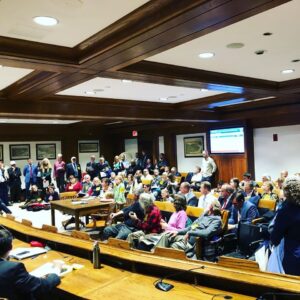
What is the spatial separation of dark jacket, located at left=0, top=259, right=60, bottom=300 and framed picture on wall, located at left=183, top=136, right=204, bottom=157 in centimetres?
1071

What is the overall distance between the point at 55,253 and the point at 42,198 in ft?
25.7

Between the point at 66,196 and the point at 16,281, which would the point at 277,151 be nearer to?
the point at 66,196

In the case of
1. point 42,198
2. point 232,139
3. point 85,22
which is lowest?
point 42,198

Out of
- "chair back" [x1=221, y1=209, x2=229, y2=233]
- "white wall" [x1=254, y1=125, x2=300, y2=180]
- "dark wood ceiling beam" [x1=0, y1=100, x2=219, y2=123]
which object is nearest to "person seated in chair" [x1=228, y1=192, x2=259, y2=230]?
"chair back" [x1=221, y1=209, x2=229, y2=233]

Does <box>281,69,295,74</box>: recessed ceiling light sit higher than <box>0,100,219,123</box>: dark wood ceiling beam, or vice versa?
<box>281,69,295,74</box>: recessed ceiling light

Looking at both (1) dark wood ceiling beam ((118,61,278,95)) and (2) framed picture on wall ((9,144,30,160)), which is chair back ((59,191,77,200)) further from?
(2) framed picture on wall ((9,144,30,160))

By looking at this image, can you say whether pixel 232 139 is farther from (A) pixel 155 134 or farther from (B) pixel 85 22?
(B) pixel 85 22

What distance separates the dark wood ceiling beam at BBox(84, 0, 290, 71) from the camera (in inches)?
91.0

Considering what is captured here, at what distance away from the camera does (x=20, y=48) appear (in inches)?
125

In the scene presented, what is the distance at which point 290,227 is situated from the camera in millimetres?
2521

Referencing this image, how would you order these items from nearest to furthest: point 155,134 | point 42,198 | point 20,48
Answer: point 20,48
point 42,198
point 155,134

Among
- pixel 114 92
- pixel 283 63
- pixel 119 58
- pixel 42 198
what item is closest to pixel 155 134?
pixel 42 198

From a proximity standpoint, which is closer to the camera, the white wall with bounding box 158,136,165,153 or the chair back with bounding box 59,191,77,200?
the chair back with bounding box 59,191,77,200

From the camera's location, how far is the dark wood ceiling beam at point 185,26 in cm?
231
